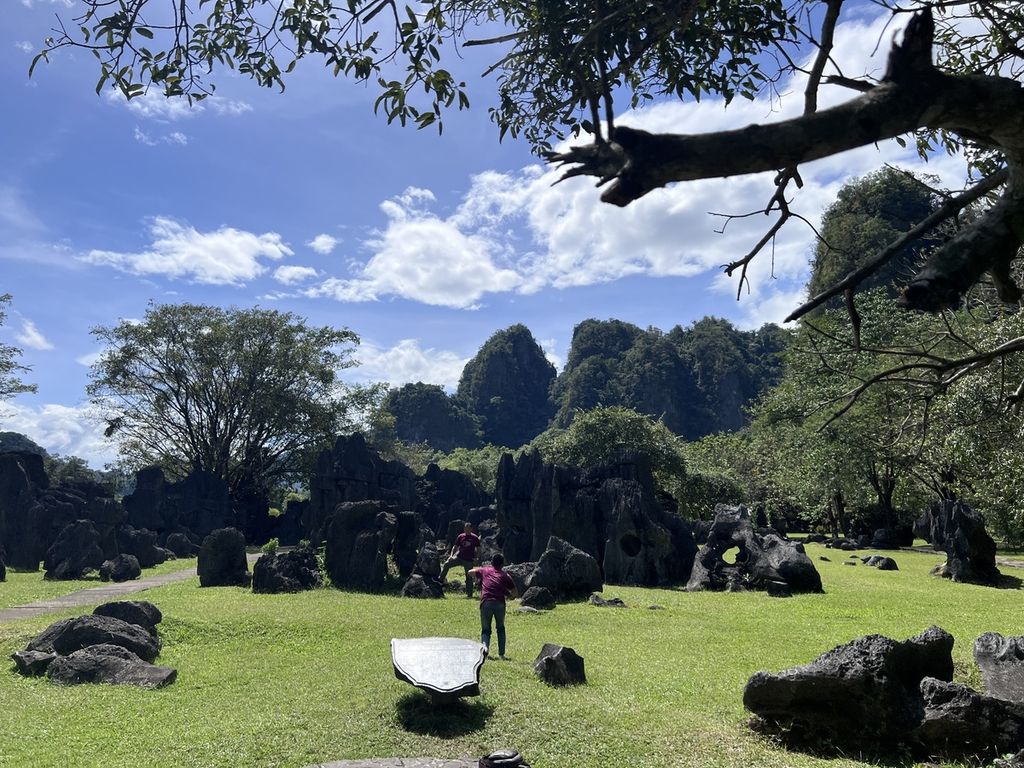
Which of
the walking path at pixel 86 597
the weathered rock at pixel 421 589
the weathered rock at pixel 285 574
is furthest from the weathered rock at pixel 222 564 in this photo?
the weathered rock at pixel 421 589

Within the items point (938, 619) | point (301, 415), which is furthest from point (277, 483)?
point (938, 619)

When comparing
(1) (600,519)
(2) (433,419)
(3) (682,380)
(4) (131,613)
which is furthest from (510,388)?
(4) (131,613)

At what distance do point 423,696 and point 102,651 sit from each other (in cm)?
512

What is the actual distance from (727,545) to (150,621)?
15.7 m

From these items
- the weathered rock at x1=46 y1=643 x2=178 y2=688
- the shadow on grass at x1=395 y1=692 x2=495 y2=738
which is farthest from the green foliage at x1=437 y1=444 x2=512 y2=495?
the shadow on grass at x1=395 y1=692 x2=495 y2=738

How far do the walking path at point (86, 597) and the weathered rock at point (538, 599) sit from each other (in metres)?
10.2

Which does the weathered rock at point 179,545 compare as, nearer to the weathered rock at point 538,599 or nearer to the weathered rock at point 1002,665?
the weathered rock at point 538,599

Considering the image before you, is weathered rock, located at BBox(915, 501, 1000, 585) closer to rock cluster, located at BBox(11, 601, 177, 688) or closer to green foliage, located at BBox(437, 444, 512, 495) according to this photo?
rock cluster, located at BBox(11, 601, 177, 688)

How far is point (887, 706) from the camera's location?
6637 mm

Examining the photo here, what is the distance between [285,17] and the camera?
249 inches

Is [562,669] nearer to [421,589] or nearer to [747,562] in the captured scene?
[421,589]

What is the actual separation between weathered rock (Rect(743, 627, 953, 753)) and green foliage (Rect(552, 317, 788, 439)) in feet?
311

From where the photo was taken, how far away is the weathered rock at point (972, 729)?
6191 mm

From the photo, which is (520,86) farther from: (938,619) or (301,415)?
(301,415)
